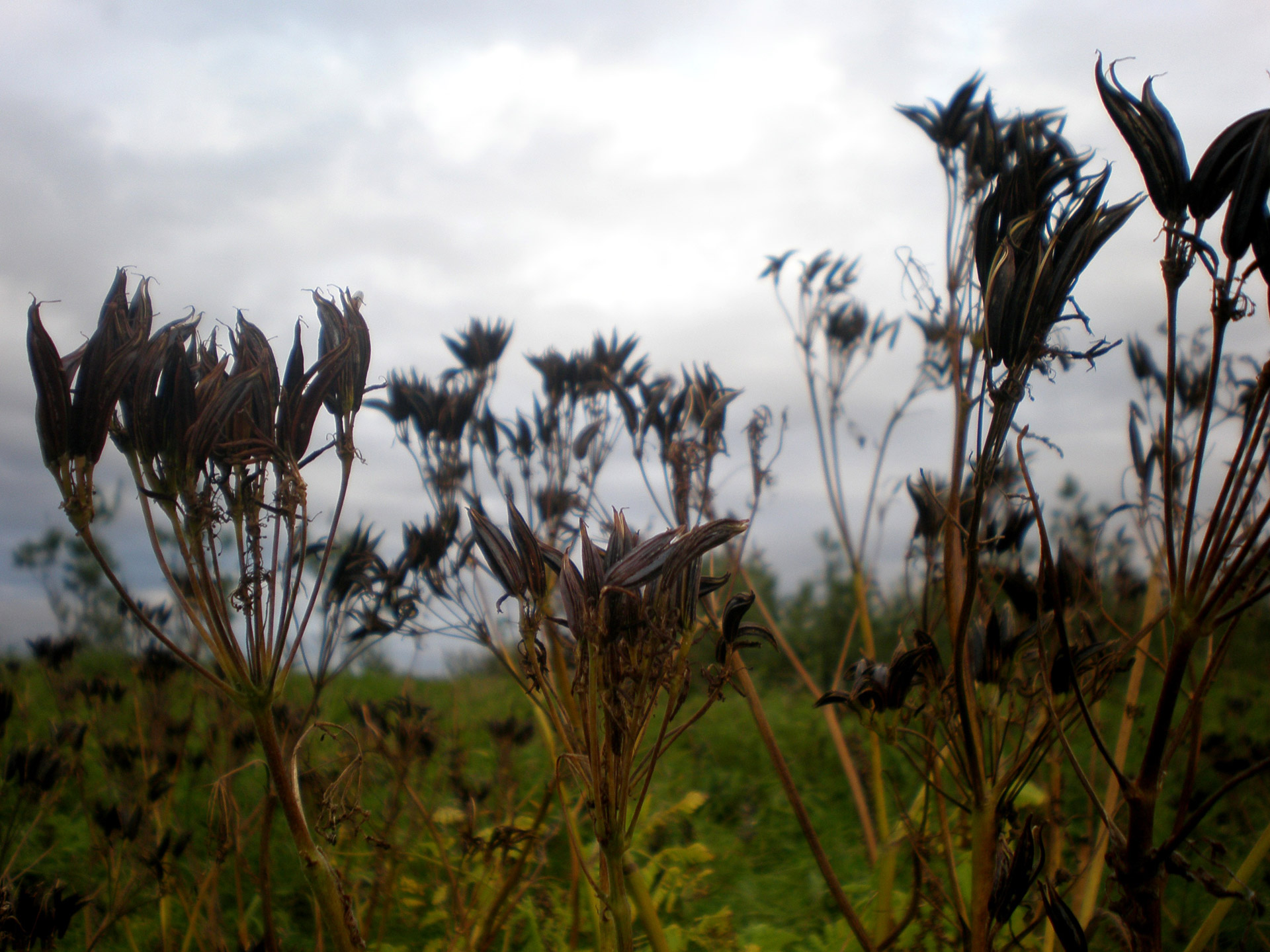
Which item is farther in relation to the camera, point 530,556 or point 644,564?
point 530,556

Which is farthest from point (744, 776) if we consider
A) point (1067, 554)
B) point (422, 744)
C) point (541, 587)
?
point (541, 587)

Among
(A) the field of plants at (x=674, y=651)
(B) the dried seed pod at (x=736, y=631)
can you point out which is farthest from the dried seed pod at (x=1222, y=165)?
(B) the dried seed pod at (x=736, y=631)

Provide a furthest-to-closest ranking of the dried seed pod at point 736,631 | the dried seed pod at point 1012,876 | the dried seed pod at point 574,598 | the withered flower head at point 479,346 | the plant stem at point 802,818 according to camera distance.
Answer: the withered flower head at point 479,346
the plant stem at point 802,818
the dried seed pod at point 736,631
the dried seed pod at point 1012,876
the dried seed pod at point 574,598

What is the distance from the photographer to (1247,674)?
22.5ft

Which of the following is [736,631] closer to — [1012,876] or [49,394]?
[1012,876]

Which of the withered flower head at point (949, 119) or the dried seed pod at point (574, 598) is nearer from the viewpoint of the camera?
the dried seed pod at point (574, 598)

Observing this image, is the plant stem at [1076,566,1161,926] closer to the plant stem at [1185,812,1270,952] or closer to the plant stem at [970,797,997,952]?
the plant stem at [1185,812,1270,952]

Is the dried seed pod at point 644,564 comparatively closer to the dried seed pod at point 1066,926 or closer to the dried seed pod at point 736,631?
the dried seed pod at point 736,631

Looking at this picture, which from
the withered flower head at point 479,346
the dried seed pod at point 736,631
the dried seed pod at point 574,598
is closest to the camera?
the dried seed pod at point 574,598

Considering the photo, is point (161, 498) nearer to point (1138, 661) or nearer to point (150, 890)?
point (1138, 661)

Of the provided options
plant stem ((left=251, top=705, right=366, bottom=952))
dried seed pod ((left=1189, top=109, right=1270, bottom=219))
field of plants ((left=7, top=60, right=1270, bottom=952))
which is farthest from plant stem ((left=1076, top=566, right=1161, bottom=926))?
plant stem ((left=251, top=705, right=366, bottom=952))

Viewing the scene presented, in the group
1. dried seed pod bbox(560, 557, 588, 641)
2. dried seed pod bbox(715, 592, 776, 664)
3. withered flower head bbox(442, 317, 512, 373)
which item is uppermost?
withered flower head bbox(442, 317, 512, 373)

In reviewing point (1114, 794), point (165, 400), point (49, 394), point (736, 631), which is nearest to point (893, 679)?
point (736, 631)

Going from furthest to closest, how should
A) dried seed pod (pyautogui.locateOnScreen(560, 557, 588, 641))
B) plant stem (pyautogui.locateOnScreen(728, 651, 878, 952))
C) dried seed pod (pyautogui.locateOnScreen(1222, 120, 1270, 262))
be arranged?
plant stem (pyautogui.locateOnScreen(728, 651, 878, 952)) → dried seed pod (pyautogui.locateOnScreen(560, 557, 588, 641)) → dried seed pod (pyautogui.locateOnScreen(1222, 120, 1270, 262))
